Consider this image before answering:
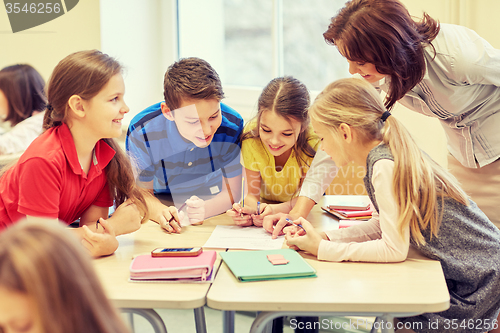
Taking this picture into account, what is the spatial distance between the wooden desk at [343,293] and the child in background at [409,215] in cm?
6

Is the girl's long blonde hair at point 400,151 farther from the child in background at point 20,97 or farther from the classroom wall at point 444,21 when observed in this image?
the child in background at point 20,97

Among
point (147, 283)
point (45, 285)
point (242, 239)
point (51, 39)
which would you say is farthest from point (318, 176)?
point (51, 39)

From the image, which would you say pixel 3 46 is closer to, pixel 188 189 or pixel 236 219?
pixel 188 189

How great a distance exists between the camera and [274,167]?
5.75ft

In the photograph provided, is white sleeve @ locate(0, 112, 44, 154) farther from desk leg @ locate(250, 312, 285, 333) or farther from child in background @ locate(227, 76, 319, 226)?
desk leg @ locate(250, 312, 285, 333)

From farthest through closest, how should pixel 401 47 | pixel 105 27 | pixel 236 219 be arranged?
pixel 105 27 < pixel 236 219 < pixel 401 47

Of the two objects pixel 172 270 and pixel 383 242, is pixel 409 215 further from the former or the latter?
pixel 172 270

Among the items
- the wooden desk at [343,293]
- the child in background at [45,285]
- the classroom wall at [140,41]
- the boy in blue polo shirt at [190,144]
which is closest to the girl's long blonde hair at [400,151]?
the wooden desk at [343,293]

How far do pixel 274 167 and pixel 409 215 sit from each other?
28.9 inches

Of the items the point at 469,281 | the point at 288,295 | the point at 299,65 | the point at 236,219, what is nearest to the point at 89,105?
the point at 236,219

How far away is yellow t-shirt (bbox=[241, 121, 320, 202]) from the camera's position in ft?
5.70

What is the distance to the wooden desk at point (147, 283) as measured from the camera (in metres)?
0.96

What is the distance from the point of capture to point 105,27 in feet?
9.49

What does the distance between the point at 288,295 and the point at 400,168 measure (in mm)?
438
